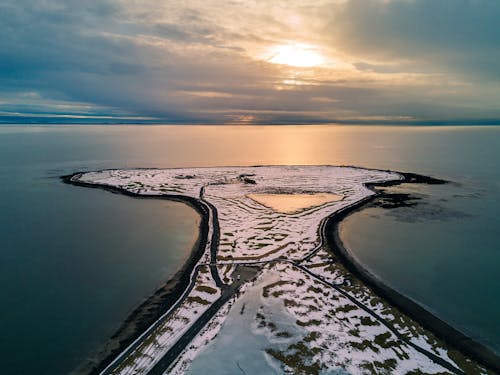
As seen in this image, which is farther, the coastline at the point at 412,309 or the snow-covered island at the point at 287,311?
the coastline at the point at 412,309

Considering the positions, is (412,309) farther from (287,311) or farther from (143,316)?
(143,316)

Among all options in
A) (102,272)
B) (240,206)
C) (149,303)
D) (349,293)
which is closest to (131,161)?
(240,206)

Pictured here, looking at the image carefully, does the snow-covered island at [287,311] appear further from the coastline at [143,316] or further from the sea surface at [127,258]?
the sea surface at [127,258]

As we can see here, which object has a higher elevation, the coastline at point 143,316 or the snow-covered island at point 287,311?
the snow-covered island at point 287,311

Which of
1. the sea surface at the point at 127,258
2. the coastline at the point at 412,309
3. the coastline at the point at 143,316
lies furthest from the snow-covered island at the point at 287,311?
the sea surface at the point at 127,258

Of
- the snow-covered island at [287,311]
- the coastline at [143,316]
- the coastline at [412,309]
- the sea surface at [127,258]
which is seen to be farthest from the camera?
the sea surface at [127,258]

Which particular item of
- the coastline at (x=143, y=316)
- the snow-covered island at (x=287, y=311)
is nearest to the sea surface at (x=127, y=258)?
the coastline at (x=143, y=316)

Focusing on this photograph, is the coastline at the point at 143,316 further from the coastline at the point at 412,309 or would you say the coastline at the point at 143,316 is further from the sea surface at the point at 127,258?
the coastline at the point at 412,309

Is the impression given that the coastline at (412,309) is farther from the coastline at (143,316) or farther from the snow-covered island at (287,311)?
the coastline at (143,316)

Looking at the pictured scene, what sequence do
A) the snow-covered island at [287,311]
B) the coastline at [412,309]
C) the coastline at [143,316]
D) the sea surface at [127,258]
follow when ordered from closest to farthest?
1. the snow-covered island at [287,311]
2. the coastline at [143,316]
3. the coastline at [412,309]
4. the sea surface at [127,258]
